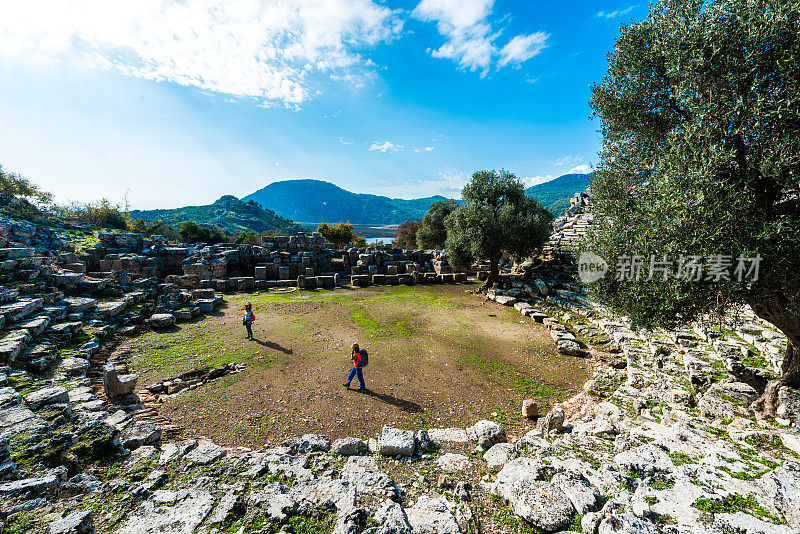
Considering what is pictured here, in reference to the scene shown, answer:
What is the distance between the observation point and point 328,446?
6367 mm

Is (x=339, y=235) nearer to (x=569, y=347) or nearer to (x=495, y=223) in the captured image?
(x=495, y=223)

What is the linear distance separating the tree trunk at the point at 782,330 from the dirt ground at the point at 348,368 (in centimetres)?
383

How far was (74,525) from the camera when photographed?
3734 mm

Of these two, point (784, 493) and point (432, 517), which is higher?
point (784, 493)

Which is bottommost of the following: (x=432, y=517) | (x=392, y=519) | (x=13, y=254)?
(x=432, y=517)

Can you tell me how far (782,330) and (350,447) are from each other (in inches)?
374

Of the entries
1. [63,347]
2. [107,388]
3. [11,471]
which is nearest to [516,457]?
[11,471]

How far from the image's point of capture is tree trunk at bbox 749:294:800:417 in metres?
5.85

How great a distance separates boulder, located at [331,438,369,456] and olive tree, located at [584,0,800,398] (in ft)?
23.4

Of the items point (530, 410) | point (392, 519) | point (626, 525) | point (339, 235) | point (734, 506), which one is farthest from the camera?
point (339, 235)

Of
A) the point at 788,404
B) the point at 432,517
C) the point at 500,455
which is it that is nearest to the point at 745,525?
the point at 500,455

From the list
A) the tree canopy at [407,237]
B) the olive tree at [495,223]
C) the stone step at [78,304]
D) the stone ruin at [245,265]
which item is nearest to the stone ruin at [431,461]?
the stone step at [78,304]

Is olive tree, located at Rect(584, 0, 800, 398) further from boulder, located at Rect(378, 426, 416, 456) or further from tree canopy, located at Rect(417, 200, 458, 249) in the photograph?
tree canopy, located at Rect(417, 200, 458, 249)

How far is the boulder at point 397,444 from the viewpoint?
6090 mm
